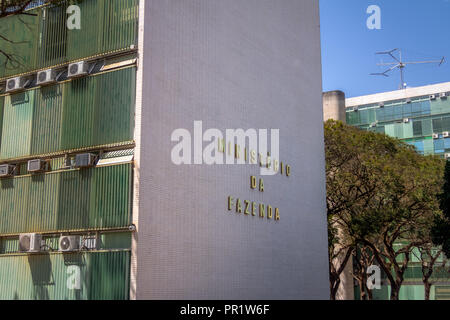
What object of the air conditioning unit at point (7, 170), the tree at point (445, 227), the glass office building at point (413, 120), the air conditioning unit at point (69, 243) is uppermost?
the glass office building at point (413, 120)

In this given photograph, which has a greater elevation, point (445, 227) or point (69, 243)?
point (445, 227)

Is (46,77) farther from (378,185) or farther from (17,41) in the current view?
(378,185)

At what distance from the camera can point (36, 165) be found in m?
16.3

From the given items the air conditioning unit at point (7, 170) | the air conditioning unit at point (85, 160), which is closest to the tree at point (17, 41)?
the air conditioning unit at point (7, 170)

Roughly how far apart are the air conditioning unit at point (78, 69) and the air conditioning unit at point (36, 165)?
2680 mm

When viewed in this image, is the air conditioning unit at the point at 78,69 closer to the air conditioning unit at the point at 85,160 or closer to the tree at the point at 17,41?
the tree at the point at 17,41

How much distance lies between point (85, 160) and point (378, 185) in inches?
701

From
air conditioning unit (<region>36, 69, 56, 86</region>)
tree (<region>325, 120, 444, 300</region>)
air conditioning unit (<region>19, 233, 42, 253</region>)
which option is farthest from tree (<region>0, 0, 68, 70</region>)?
tree (<region>325, 120, 444, 300</region>)

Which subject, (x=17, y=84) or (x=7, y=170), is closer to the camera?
(x=7, y=170)

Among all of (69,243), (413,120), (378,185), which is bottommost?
(69,243)

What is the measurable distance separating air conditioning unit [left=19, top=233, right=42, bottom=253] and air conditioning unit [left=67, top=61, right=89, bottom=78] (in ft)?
15.6

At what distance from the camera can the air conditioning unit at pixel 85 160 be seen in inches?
604

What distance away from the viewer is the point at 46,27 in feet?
57.8

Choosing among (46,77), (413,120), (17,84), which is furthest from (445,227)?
(413,120)
